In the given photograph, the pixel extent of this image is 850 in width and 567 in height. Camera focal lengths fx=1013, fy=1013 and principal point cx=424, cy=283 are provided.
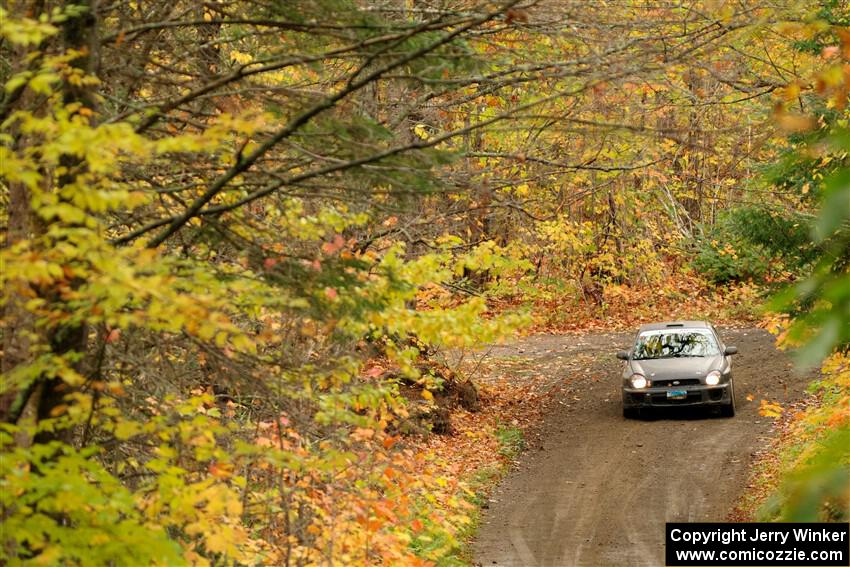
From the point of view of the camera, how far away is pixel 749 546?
11.8 m

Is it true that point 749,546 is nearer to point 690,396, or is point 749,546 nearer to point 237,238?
point 237,238

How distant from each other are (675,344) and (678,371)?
89 centimetres

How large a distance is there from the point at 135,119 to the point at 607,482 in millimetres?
12102

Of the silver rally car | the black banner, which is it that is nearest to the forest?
the black banner

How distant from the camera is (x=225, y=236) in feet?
22.9

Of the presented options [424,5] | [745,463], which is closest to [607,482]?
[745,463]

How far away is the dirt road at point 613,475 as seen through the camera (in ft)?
44.0

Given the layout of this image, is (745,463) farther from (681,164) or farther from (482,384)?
(681,164)

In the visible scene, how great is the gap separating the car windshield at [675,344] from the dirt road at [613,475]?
1.39 meters

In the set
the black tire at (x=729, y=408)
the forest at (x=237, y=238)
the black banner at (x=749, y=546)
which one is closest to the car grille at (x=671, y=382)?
the black tire at (x=729, y=408)

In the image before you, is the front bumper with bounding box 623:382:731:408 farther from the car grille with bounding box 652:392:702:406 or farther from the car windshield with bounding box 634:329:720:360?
the car windshield with bounding box 634:329:720:360

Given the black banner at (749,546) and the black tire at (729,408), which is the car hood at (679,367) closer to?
the black tire at (729,408)

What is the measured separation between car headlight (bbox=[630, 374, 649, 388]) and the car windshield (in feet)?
1.25

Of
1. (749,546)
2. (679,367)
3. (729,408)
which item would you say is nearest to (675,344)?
(679,367)
